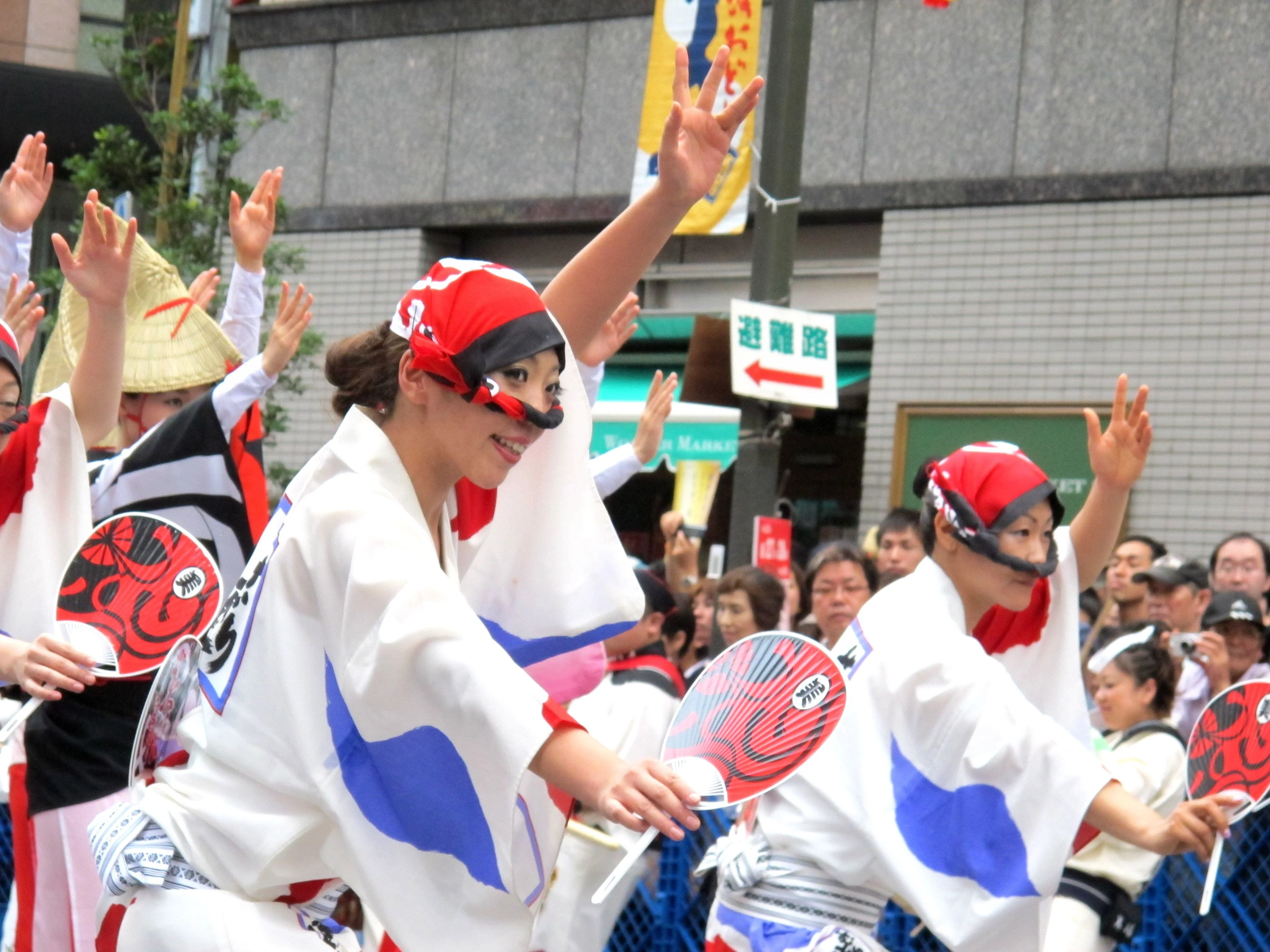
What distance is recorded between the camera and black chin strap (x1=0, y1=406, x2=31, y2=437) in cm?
373

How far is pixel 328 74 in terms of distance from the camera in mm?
13008

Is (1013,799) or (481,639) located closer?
(481,639)

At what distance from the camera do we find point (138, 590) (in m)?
3.59

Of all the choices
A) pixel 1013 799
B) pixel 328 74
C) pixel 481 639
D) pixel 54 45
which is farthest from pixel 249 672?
pixel 54 45

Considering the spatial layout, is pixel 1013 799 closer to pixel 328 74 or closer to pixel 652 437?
pixel 652 437

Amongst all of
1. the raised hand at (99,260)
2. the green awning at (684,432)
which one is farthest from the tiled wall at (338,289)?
the raised hand at (99,260)

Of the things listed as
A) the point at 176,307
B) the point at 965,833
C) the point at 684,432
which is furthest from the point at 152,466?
the point at 684,432

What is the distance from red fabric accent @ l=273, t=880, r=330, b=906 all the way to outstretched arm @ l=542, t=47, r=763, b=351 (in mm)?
1013

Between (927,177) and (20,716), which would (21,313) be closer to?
(20,716)

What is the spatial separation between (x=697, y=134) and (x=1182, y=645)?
3.65m

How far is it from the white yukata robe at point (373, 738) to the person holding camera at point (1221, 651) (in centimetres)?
359

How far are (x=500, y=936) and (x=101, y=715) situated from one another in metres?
1.95

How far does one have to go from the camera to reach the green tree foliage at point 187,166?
412 inches

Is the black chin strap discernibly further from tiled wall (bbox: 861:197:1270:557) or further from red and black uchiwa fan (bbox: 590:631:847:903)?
tiled wall (bbox: 861:197:1270:557)
